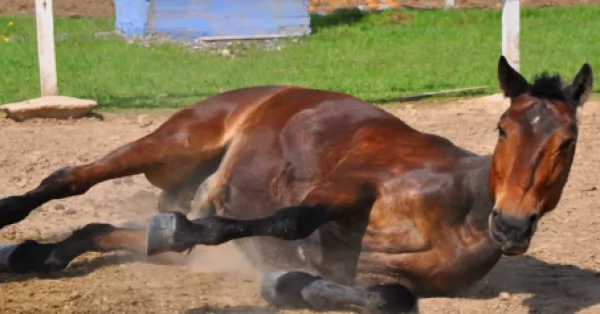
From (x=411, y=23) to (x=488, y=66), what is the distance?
568 centimetres

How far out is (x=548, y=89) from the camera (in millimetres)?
4633

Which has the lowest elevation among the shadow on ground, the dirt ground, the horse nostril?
the shadow on ground

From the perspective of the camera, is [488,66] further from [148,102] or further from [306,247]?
[306,247]

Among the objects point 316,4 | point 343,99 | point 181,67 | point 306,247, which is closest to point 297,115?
point 343,99

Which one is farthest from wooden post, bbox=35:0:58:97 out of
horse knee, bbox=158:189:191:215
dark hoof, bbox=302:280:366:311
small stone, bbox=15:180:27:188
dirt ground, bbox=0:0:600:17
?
dirt ground, bbox=0:0:600:17

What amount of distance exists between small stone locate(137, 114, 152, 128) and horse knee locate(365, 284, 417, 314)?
15.7 feet

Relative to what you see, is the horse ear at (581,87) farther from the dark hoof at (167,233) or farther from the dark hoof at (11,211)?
the dark hoof at (11,211)

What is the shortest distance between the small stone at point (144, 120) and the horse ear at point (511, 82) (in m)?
5.07

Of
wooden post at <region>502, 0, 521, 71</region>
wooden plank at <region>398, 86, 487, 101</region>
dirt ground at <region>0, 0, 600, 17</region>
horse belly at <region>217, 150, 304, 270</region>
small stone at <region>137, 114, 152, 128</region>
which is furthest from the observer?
dirt ground at <region>0, 0, 600, 17</region>

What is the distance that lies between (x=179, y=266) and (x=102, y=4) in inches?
667

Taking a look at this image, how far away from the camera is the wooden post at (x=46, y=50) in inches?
399

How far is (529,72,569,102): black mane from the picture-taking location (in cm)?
459

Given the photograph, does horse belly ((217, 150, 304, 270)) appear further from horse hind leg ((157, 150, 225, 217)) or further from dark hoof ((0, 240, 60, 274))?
dark hoof ((0, 240, 60, 274))

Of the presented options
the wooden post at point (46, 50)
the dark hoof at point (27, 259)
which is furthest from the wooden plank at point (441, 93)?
the dark hoof at point (27, 259)
